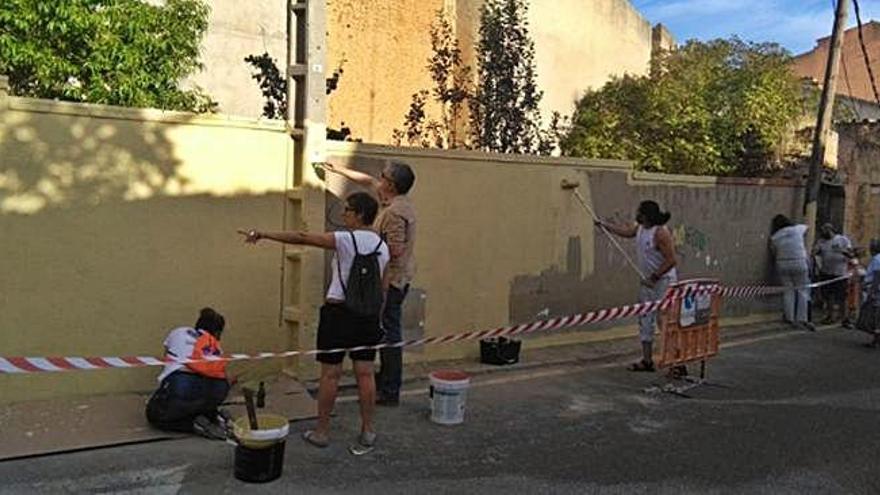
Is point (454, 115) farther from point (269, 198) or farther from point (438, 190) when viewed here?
point (269, 198)

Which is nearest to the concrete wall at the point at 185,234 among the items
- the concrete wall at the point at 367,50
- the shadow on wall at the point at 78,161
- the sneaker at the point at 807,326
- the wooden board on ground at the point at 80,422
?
the shadow on wall at the point at 78,161

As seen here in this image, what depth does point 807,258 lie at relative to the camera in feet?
40.9

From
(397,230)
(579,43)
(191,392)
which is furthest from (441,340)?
(579,43)

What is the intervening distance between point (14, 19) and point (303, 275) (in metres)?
5.22

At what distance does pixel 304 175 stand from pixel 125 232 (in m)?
1.50

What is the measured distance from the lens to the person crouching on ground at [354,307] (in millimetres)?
5254

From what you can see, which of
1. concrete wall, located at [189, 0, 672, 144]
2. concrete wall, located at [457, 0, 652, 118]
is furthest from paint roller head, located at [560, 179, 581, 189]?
concrete wall, located at [457, 0, 652, 118]

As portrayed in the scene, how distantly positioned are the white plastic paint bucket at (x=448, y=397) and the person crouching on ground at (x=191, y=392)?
59.6 inches

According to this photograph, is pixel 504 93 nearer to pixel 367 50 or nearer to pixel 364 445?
pixel 367 50

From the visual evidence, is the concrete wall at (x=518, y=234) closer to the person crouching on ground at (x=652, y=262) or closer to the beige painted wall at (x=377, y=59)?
the person crouching on ground at (x=652, y=262)

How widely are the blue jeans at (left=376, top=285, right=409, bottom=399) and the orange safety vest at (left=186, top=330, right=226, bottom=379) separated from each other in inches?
54.0

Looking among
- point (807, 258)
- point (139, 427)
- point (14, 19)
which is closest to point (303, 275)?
point (139, 427)

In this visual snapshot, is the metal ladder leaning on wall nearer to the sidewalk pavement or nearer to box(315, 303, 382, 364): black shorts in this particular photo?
the sidewalk pavement

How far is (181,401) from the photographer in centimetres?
535
